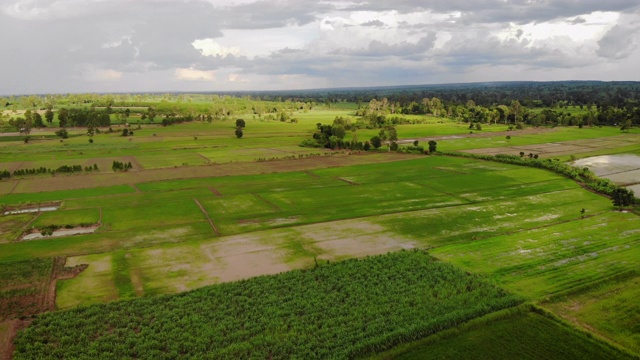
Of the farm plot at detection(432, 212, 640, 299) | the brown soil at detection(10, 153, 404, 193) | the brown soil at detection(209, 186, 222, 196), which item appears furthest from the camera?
the brown soil at detection(10, 153, 404, 193)

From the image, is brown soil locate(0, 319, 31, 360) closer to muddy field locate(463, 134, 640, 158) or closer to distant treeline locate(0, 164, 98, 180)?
distant treeline locate(0, 164, 98, 180)

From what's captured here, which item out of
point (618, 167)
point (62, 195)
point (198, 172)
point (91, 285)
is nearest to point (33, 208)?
point (62, 195)

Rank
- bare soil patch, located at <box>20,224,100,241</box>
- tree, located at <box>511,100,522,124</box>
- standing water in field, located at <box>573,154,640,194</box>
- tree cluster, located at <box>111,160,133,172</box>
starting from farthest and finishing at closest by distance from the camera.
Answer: tree, located at <box>511,100,522,124</box>, tree cluster, located at <box>111,160,133,172</box>, standing water in field, located at <box>573,154,640,194</box>, bare soil patch, located at <box>20,224,100,241</box>

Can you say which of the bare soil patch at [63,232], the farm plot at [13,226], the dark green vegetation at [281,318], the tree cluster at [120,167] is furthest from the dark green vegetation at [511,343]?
the tree cluster at [120,167]

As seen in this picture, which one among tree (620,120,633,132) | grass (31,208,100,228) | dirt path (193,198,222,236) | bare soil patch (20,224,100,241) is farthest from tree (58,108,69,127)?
tree (620,120,633,132)

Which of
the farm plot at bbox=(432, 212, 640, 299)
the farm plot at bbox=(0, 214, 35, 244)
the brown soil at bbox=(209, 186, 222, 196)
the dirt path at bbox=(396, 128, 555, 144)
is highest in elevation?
the dirt path at bbox=(396, 128, 555, 144)

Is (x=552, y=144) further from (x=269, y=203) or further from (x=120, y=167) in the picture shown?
(x=120, y=167)
